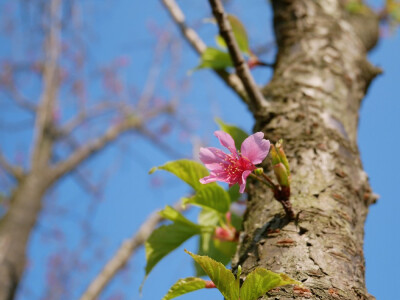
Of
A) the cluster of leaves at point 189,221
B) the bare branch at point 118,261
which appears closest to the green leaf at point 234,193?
the cluster of leaves at point 189,221

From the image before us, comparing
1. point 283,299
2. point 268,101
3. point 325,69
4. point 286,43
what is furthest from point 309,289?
point 286,43

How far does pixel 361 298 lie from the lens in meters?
0.69

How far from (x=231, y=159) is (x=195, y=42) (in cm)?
89

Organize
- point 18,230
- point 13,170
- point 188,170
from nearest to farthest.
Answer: point 188,170 < point 18,230 < point 13,170

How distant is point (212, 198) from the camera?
90 cm

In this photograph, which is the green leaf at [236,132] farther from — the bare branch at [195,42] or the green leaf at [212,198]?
the bare branch at [195,42]

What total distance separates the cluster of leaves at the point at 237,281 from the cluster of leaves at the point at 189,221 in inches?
9.8

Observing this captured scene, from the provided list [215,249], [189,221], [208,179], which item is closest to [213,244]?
[215,249]

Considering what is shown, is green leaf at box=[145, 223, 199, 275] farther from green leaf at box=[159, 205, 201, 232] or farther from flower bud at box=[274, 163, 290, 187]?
flower bud at box=[274, 163, 290, 187]

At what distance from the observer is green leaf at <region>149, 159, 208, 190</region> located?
0.86m

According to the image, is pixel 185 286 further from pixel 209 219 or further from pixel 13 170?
pixel 13 170

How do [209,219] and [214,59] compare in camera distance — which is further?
[214,59]

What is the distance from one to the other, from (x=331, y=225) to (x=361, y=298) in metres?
0.15

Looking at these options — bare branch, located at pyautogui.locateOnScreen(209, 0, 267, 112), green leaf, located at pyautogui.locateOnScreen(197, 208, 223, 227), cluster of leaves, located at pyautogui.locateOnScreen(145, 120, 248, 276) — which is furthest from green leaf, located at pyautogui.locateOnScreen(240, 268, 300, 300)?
bare branch, located at pyautogui.locateOnScreen(209, 0, 267, 112)
